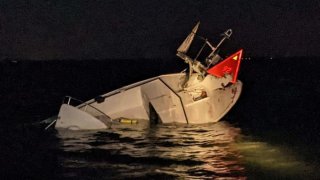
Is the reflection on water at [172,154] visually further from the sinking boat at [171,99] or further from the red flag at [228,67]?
the red flag at [228,67]

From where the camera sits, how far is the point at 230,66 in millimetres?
28547

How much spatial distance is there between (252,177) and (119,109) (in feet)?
32.7

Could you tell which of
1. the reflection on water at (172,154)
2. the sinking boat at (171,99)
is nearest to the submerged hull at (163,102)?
the sinking boat at (171,99)

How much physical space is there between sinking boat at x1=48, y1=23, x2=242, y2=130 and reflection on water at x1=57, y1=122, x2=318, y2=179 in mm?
488

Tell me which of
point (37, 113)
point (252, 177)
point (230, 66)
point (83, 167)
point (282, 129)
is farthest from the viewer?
point (37, 113)

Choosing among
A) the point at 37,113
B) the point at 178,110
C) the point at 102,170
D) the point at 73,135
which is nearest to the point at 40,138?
the point at 73,135

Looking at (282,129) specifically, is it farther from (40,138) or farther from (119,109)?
(40,138)

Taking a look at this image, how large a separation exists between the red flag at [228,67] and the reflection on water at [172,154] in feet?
8.72

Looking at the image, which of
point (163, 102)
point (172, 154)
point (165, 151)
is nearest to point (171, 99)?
point (163, 102)

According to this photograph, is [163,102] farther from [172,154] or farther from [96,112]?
[172,154]

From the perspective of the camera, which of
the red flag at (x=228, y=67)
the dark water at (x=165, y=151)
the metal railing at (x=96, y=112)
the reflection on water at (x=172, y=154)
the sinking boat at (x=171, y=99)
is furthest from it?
the metal railing at (x=96, y=112)

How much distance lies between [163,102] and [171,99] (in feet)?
1.37

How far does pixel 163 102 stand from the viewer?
29672 mm

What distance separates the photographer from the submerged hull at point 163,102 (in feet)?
96.0
